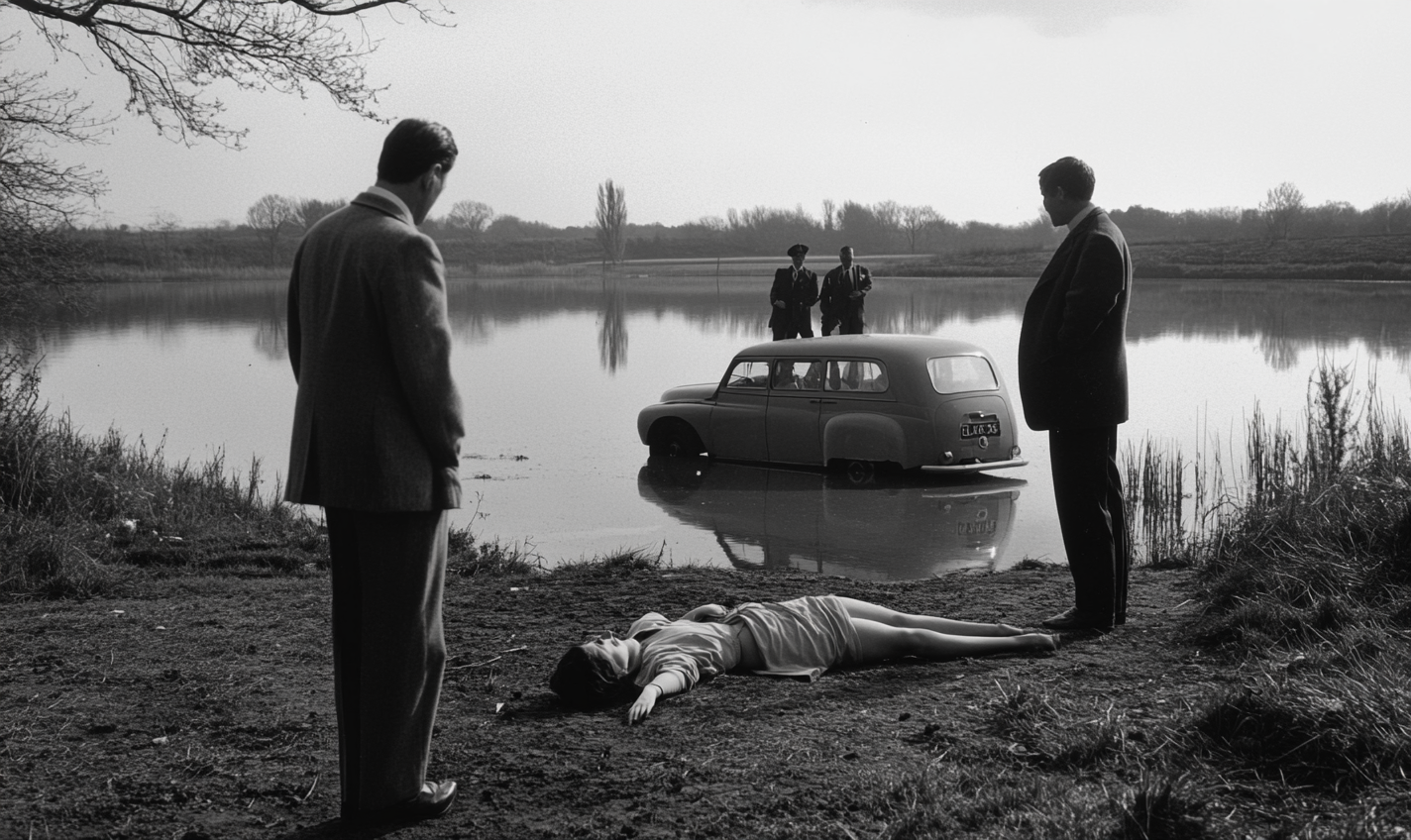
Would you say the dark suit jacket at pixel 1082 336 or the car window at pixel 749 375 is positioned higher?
the dark suit jacket at pixel 1082 336

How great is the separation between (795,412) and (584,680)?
963 cm

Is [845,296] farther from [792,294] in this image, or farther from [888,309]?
[888,309]

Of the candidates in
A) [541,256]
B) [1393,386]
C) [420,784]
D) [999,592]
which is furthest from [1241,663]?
[541,256]

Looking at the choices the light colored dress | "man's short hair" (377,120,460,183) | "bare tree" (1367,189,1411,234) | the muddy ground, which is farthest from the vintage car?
"bare tree" (1367,189,1411,234)

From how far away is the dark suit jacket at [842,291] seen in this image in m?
19.5

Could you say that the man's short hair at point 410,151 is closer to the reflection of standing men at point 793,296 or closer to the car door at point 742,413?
the car door at point 742,413

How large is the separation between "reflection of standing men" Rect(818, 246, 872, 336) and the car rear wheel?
4.72 m

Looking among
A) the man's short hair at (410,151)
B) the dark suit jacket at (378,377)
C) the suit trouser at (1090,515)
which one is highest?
the man's short hair at (410,151)

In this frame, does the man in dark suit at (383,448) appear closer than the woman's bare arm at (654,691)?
Yes

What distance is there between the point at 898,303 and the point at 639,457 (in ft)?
116

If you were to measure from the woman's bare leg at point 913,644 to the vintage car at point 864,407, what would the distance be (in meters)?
7.77

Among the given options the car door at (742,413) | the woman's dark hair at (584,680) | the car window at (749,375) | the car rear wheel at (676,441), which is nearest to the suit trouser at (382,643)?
the woman's dark hair at (584,680)

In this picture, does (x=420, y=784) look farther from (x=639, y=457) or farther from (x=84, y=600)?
(x=639, y=457)

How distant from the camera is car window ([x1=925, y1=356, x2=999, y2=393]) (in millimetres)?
13406
